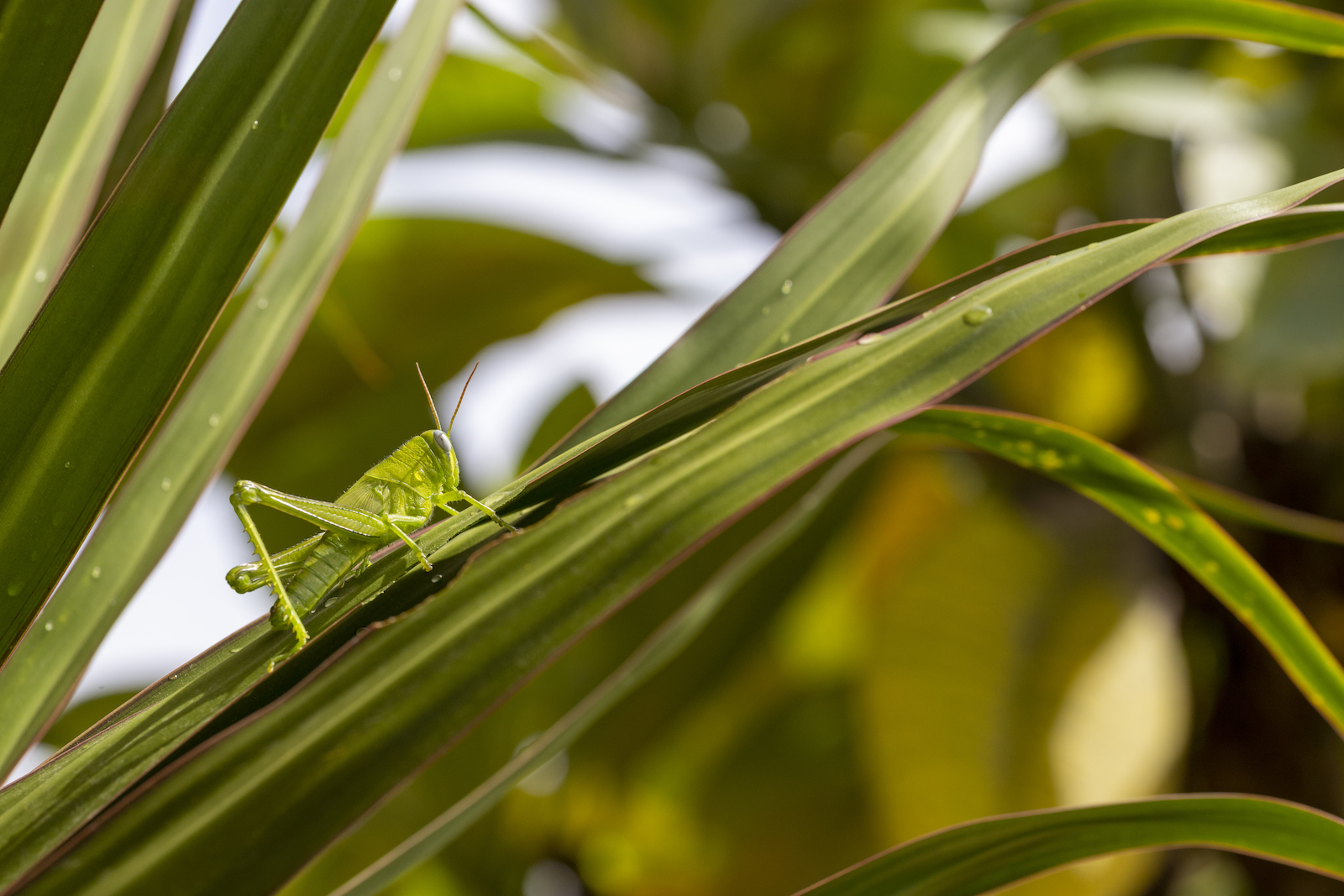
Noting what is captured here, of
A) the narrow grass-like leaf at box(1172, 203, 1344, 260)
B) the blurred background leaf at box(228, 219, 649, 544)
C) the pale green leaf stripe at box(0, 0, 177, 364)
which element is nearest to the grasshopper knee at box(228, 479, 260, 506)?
the pale green leaf stripe at box(0, 0, 177, 364)

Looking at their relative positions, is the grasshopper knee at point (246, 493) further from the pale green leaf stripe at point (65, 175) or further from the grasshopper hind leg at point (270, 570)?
the pale green leaf stripe at point (65, 175)

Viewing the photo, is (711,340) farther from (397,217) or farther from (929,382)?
A: (397,217)

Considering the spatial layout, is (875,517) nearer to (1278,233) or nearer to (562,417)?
(562,417)

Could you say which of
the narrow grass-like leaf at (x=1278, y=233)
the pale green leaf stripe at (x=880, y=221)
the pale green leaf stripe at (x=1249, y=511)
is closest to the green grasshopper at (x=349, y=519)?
the pale green leaf stripe at (x=880, y=221)

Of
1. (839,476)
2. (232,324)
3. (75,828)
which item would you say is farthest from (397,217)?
(75,828)

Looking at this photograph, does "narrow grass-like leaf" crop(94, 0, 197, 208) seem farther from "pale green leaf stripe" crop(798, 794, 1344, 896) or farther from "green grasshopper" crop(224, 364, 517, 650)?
"pale green leaf stripe" crop(798, 794, 1344, 896)

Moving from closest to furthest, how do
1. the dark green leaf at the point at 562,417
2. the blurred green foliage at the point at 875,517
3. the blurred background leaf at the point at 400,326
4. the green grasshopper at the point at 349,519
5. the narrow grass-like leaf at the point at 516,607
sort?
the narrow grass-like leaf at the point at 516,607, the green grasshopper at the point at 349,519, the blurred green foliage at the point at 875,517, the blurred background leaf at the point at 400,326, the dark green leaf at the point at 562,417

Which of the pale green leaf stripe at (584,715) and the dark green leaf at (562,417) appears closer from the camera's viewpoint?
the pale green leaf stripe at (584,715)
